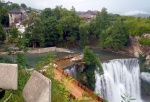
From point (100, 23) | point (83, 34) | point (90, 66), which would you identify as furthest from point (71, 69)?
point (100, 23)

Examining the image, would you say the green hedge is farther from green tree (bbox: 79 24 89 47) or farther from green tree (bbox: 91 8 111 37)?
green tree (bbox: 79 24 89 47)

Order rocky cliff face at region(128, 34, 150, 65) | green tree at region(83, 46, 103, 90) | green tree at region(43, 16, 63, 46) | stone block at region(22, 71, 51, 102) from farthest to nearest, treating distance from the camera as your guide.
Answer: green tree at region(43, 16, 63, 46) → rocky cliff face at region(128, 34, 150, 65) → green tree at region(83, 46, 103, 90) → stone block at region(22, 71, 51, 102)

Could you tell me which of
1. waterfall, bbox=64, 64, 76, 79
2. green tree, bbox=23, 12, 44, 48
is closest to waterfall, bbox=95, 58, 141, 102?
waterfall, bbox=64, 64, 76, 79

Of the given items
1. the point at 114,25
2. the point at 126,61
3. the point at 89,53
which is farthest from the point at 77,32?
the point at 89,53

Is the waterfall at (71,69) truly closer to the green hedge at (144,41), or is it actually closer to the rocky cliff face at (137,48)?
the rocky cliff face at (137,48)

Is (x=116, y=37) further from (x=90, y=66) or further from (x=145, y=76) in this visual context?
(x=90, y=66)
